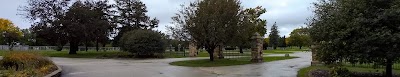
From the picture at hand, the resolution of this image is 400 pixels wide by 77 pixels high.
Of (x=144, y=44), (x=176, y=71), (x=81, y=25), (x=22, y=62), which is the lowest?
(x=176, y=71)

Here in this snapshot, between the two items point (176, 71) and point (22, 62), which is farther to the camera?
point (176, 71)

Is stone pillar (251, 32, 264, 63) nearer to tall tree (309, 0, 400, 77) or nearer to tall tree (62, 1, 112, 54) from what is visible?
tall tree (309, 0, 400, 77)

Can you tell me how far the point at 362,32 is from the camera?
13.0m

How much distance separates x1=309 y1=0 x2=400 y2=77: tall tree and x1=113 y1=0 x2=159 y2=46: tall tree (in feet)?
147

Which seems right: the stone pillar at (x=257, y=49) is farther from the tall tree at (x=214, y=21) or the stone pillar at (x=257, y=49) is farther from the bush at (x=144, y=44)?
the bush at (x=144, y=44)

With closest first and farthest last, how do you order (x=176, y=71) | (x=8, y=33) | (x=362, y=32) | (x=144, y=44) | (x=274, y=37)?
(x=362, y=32), (x=176, y=71), (x=144, y=44), (x=8, y=33), (x=274, y=37)

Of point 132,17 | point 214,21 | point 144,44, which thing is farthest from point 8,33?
point 214,21

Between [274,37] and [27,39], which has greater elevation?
[274,37]

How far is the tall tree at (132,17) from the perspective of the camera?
5744 centimetres

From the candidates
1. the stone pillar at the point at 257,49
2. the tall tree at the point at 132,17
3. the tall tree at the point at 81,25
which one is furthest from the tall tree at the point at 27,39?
the stone pillar at the point at 257,49

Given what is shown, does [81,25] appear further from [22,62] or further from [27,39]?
[27,39]

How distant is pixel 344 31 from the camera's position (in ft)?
43.7

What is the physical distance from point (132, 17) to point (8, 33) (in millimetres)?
32832

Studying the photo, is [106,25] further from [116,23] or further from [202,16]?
[202,16]
